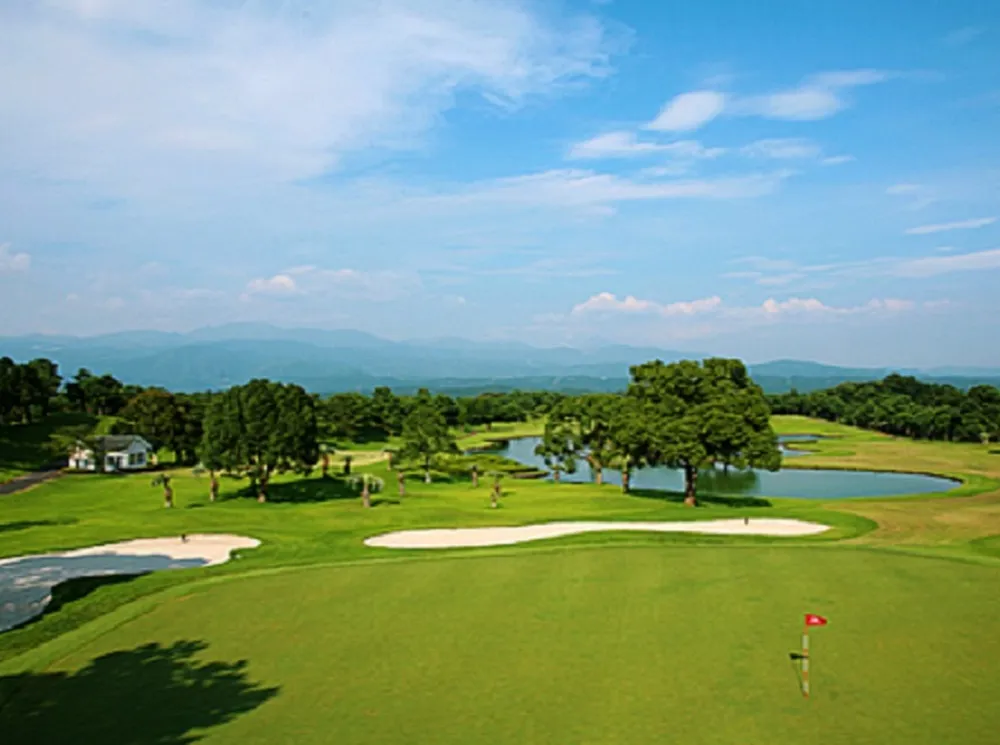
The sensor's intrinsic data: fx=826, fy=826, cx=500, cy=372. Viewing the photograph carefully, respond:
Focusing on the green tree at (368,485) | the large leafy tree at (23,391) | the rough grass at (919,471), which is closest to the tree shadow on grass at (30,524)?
the green tree at (368,485)

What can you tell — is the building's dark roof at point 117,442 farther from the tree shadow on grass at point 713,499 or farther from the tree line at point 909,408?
the tree line at point 909,408

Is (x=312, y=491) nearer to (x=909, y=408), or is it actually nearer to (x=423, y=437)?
(x=423, y=437)

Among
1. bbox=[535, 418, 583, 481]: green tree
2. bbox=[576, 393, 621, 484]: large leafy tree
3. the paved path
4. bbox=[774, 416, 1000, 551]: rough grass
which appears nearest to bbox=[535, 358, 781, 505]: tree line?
bbox=[774, 416, 1000, 551]: rough grass

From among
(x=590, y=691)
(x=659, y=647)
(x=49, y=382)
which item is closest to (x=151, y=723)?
(x=590, y=691)

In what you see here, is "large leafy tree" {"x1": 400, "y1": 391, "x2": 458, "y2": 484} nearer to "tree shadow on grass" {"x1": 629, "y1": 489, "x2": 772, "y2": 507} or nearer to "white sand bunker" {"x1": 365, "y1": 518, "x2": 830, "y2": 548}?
"tree shadow on grass" {"x1": 629, "y1": 489, "x2": 772, "y2": 507}

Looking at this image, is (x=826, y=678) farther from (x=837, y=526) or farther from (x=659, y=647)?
(x=837, y=526)

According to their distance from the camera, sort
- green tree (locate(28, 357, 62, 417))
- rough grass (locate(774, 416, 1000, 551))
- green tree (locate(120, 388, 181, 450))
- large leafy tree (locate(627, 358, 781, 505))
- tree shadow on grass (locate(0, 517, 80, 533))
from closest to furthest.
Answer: rough grass (locate(774, 416, 1000, 551)) → tree shadow on grass (locate(0, 517, 80, 533)) → large leafy tree (locate(627, 358, 781, 505)) → green tree (locate(120, 388, 181, 450)) → green tree (locate(28, 357, 62, 417))
